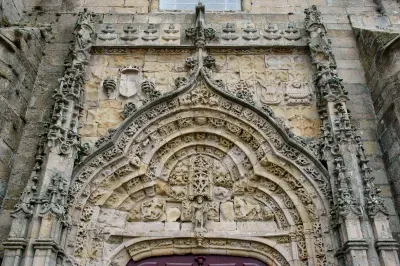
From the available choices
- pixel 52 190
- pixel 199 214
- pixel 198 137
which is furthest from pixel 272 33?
pixel 52 190

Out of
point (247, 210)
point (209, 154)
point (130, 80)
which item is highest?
point (130, 80)

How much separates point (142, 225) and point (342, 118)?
3511mm

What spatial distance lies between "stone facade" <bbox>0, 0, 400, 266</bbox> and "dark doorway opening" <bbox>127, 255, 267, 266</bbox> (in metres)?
0.11

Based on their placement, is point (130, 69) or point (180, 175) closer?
point (180, 175)

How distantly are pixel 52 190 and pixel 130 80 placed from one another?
8.40 feet

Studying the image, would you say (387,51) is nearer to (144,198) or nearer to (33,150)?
(144,198)

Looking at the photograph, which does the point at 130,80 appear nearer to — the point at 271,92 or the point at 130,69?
the point at 130,69

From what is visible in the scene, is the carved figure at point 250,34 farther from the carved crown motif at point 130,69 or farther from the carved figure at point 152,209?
the carved figure at point 152,209

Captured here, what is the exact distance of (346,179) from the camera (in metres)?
6.29

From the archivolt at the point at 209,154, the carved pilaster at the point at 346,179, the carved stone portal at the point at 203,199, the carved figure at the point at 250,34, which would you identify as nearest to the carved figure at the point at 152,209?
the carved stone portal at the point at 203,199

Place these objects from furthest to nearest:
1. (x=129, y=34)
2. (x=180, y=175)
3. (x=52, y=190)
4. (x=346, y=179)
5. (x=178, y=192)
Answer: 1. (x=129, y=34)
2. (x=180, y=175)
3. (x=178, y=192)
4. (x=346, y=179)
5. (x=52, y=190)

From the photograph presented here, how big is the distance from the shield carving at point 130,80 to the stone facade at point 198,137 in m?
0.03

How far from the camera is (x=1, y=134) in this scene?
6.89 m

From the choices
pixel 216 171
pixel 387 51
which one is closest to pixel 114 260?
pixel 216 171
